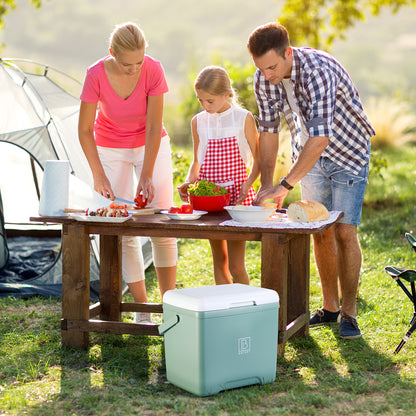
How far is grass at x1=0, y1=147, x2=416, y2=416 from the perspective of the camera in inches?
100

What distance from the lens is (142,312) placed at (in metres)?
3.64

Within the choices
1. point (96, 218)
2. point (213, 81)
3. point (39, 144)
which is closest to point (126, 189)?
point (96, 218)

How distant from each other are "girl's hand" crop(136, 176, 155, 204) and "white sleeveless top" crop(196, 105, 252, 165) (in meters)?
0.39

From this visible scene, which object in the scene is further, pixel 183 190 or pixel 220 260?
pixel 220 260

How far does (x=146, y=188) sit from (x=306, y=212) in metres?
0.94

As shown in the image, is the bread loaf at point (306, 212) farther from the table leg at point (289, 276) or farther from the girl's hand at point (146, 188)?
the girl's hand at point (146, 188)

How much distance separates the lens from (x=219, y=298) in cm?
264

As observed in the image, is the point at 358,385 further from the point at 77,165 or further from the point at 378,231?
the point at 378,231

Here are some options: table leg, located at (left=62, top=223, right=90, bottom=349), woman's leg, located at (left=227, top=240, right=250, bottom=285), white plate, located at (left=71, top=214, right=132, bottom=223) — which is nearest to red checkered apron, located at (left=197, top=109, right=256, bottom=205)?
woman's leg, located at (left=227, top=240, right=250, bottom=285)

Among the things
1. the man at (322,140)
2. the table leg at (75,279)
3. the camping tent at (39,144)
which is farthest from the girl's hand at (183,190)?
the camping tent at (39,144)

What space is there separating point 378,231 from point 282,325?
347 centimetres

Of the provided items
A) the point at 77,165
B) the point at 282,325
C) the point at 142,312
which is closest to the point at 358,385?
the point at 282,325

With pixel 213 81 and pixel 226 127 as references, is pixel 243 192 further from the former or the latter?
pixel 213 81

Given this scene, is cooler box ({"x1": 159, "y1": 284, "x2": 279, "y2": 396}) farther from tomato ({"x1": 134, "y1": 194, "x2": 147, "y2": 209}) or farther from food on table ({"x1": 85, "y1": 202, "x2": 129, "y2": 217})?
tomato ({"x1": 134, "y1": 194, "x2": 147, "y2": 209})
